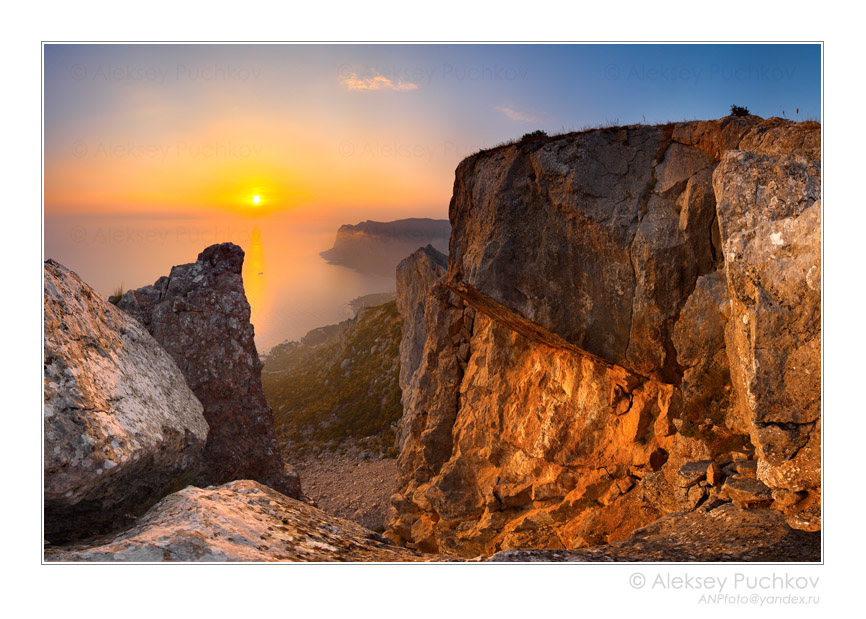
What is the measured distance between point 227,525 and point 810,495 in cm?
824

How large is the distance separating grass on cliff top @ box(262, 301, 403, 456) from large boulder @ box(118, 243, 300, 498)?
1063 inches

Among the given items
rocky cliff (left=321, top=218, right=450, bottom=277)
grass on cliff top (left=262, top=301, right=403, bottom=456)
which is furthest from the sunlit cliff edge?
rocky cliff (left=321, top=218, right=450, bottom=277)

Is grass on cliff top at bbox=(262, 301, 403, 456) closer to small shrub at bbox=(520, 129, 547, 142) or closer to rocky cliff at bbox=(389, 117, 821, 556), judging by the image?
rocky cliff at bbox=(389, 117, 821, 556)

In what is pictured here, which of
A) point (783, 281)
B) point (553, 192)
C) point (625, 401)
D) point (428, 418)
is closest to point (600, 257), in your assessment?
point (553, 192)

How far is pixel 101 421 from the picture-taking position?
5.43 m

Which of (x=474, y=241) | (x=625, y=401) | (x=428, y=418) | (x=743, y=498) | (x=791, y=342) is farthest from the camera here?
(x=428, y=418)

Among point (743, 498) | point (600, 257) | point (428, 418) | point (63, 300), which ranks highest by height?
point (600, 257)

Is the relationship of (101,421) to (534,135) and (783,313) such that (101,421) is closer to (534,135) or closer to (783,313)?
(783,313)

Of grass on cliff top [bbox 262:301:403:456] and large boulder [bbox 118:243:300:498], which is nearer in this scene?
large boulder [bbox 118:243:300:498]

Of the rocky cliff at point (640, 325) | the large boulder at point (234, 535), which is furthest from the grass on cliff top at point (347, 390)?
the large boulder at point (234, 535)

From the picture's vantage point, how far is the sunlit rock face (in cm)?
514
